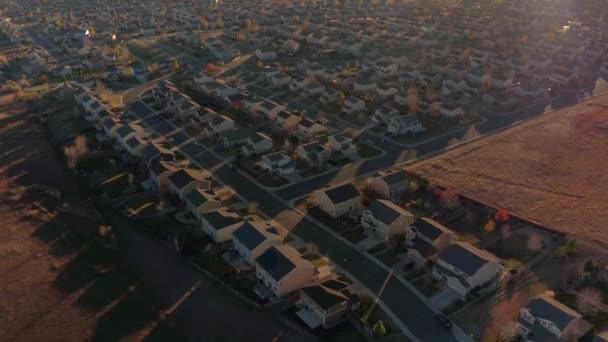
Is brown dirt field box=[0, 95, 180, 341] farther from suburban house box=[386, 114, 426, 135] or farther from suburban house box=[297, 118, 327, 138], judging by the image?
suburban house box=[386, 114, 426, 135]

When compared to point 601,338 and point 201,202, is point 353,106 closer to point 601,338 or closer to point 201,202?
point 201,202

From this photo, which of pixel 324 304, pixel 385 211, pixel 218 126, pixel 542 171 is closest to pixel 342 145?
pixel 385 211

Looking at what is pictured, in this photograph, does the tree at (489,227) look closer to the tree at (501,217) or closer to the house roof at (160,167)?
the tree at (501,217)

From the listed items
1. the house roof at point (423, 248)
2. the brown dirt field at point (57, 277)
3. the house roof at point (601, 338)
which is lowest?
the brown dirt field at point (57, 277)

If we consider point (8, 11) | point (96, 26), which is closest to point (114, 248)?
point (96, 26)

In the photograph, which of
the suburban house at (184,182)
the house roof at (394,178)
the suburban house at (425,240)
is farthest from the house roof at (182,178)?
the suburban house at (425,240)

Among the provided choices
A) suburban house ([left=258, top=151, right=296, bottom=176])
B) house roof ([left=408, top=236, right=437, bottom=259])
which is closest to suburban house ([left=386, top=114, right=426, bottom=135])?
suburban house ([left=258, top=151, right=296, bottom=176])
